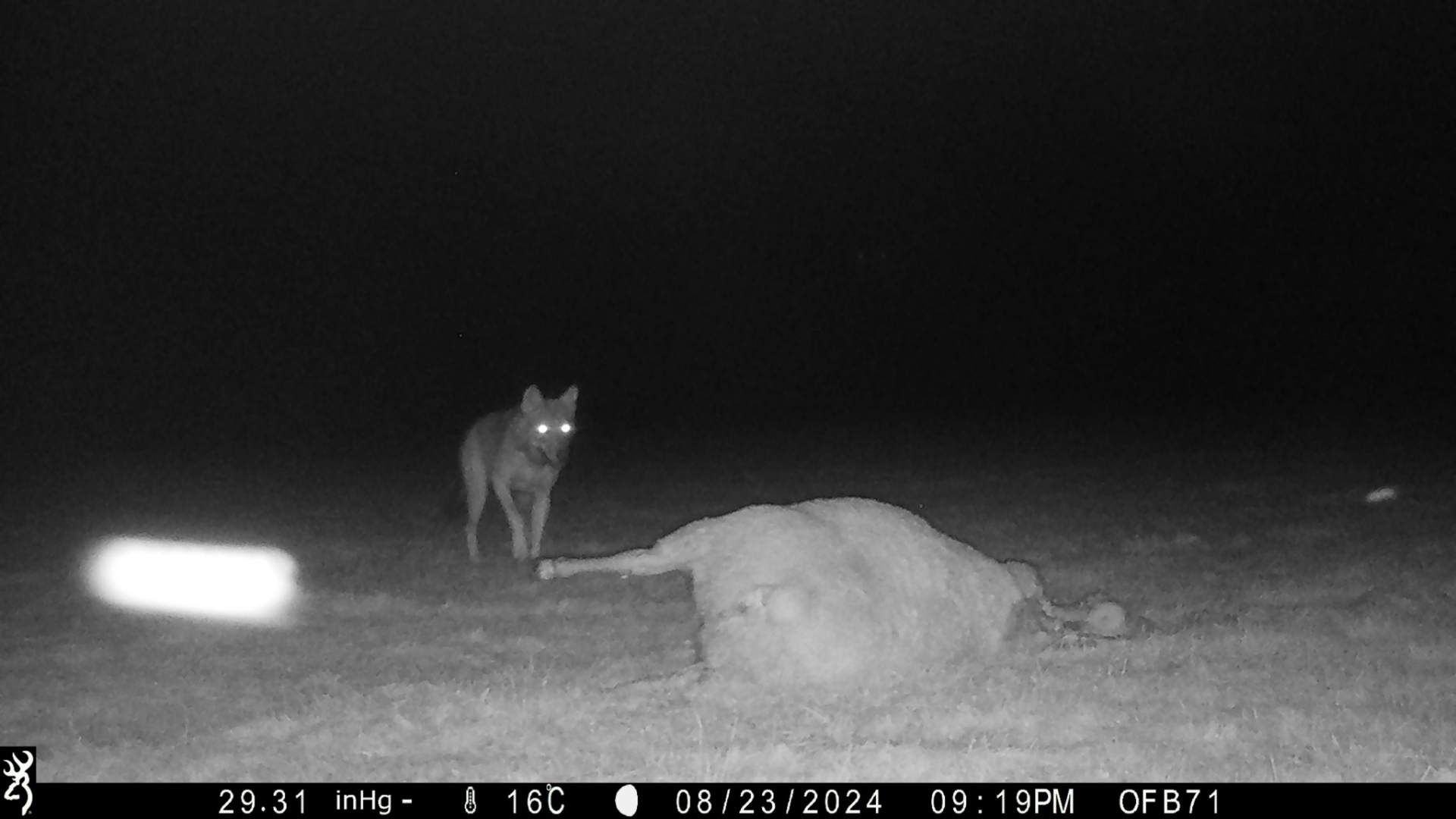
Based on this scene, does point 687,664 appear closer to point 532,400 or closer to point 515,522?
point 515,522

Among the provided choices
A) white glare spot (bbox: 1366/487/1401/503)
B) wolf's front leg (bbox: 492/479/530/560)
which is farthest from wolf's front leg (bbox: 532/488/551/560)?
white glare spot (bbox: 1366/487/1401/503)

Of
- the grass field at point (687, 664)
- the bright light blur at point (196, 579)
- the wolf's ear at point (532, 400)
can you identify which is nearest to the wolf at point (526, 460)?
the wolf's ear at point (532, 400)

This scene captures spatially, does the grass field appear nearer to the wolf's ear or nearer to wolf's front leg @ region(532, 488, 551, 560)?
wolf's front leg @ region(532, 488, 551, 560)

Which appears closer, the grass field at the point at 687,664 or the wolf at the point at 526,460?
the grass field at the point at 687,664

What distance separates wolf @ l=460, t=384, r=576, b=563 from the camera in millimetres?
11742

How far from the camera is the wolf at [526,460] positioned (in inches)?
462

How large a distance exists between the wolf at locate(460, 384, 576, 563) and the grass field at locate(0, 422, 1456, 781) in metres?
0.44

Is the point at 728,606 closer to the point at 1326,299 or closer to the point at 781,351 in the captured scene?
the point at 781,351
